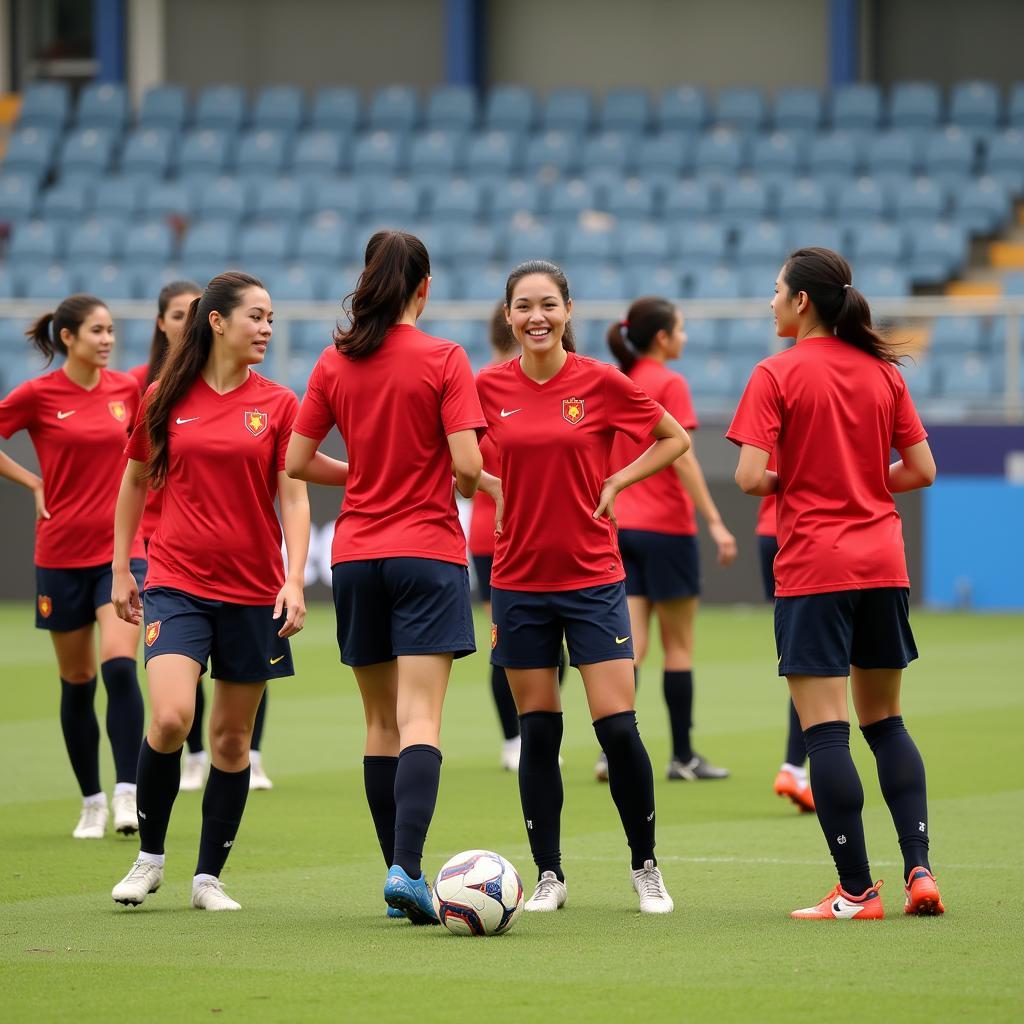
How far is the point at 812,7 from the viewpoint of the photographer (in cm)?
2834

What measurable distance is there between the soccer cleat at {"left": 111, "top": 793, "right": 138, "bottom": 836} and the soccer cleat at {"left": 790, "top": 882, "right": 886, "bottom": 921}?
317cm

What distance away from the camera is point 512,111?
26641 millimetres

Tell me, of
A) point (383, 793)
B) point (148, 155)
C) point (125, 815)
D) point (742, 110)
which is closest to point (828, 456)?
point (383, 793)

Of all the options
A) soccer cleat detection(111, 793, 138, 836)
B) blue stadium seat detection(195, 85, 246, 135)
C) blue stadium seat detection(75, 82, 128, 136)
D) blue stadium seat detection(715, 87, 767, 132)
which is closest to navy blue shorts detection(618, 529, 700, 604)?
soccer cleat detection(111, 793, 138, 836)

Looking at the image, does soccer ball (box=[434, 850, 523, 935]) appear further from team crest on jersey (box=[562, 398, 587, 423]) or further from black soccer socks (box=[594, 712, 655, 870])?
team crest on jersey (box=[562, 398, 587, 423])

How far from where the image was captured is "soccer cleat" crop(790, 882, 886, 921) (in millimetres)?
6195

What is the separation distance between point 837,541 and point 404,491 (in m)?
1.39

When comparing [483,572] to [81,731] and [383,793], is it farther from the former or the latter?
[383,793]

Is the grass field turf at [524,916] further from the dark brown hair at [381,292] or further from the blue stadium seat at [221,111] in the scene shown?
the blue stadium seat at [221,111]

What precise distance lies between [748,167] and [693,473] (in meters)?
16.5

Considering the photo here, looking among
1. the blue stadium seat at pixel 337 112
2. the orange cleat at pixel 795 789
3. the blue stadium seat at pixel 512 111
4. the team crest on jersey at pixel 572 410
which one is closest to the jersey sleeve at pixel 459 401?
the team crest on jersey at pixel 572 410

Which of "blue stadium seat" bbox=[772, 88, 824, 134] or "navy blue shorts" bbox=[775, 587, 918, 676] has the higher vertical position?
"blue stadium seat" bbox=[772, 88, 824, 134]

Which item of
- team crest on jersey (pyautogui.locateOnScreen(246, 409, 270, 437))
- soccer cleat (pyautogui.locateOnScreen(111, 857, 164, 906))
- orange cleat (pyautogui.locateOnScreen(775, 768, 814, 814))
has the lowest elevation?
orange cleat (pyautogui.locateOnScreen(775, 768, 814, 814))

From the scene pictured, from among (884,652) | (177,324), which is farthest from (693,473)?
(884,652)
